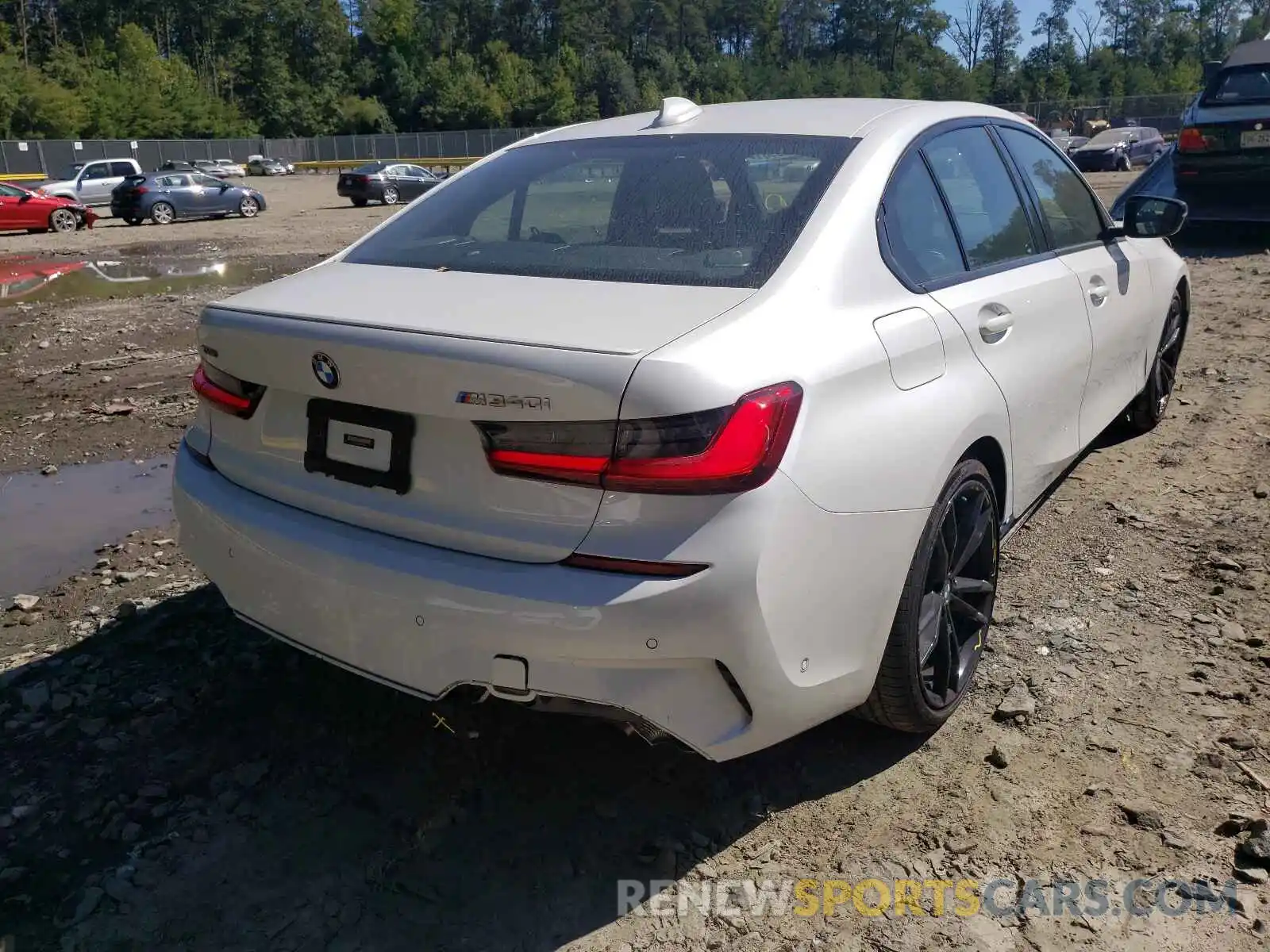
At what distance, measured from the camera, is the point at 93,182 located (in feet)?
109

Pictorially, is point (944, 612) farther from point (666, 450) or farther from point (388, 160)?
point (388, 160)

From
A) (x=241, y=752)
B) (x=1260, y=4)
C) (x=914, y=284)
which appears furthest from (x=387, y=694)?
(x=1260, y=4)

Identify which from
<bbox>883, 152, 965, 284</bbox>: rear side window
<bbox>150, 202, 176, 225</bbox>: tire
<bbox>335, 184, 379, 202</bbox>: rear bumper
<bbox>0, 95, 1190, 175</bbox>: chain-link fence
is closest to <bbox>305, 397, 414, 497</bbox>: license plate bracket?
<bbox>883, 152, 965, 284</bbox>: rear side window

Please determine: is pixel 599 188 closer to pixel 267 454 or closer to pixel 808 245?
pixel 808 245

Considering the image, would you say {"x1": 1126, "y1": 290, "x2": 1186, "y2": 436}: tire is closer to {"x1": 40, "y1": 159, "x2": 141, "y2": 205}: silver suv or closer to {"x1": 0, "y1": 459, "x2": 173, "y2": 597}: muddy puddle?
{"x1": 0, "y1": 459, "x2": 173, "y2": 597}: muddy puddle

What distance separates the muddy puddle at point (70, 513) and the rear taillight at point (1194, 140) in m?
10.7

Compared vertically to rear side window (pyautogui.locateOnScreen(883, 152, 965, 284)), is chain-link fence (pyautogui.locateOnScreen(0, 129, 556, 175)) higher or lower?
higher

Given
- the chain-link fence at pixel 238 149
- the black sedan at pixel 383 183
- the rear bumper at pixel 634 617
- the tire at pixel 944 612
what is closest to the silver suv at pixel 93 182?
the black sedan at pixel 383 183

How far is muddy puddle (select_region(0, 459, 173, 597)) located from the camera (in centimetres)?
432

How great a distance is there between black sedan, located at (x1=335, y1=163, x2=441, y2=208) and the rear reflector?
33.1m

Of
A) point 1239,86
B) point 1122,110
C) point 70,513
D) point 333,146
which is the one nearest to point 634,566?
point 70,513

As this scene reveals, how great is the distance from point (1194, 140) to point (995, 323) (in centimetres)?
1003

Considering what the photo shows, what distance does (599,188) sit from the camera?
3170 mm

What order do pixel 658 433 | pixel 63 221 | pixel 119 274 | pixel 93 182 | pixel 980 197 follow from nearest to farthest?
1. pixel 658 433
2. pixel 980 197
3. pixel 119 274
4. pixel 63 221
5. pixel 93 182
